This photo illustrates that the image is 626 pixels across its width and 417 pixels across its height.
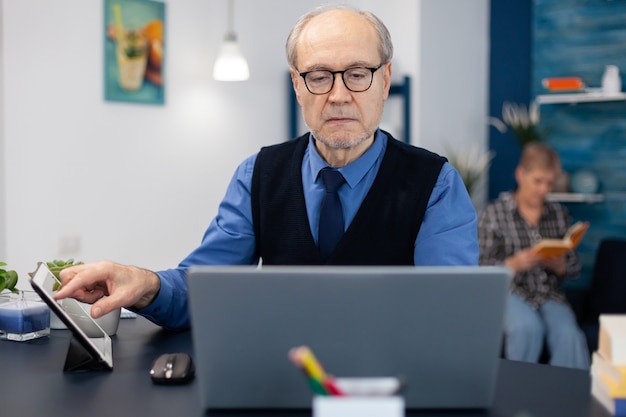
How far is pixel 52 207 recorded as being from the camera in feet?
12.0

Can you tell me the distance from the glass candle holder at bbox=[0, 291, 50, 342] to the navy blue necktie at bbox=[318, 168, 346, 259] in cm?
65

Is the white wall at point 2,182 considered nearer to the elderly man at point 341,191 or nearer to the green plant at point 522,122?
the elderly man at point 341,191

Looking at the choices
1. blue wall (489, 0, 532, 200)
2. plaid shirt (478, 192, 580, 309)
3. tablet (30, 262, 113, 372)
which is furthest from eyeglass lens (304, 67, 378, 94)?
blue wall (489, 0, 532, 200)

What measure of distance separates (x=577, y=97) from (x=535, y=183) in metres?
0.93

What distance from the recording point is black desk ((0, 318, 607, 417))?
1.14m

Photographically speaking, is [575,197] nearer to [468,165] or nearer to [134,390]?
[468,165]

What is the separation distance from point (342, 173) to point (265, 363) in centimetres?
88

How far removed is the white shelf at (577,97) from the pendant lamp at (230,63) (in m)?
1.86

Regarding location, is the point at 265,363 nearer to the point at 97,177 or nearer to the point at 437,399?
the point at 437,399

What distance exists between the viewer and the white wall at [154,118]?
352cm

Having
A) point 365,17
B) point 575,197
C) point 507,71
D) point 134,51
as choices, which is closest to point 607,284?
point 575,197

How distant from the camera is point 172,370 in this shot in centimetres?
128

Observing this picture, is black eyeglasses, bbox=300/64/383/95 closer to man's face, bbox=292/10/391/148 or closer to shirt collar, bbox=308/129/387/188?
man's face, bbox=292/10/391/148

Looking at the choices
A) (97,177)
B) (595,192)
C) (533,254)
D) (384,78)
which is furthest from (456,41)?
(384,78)
